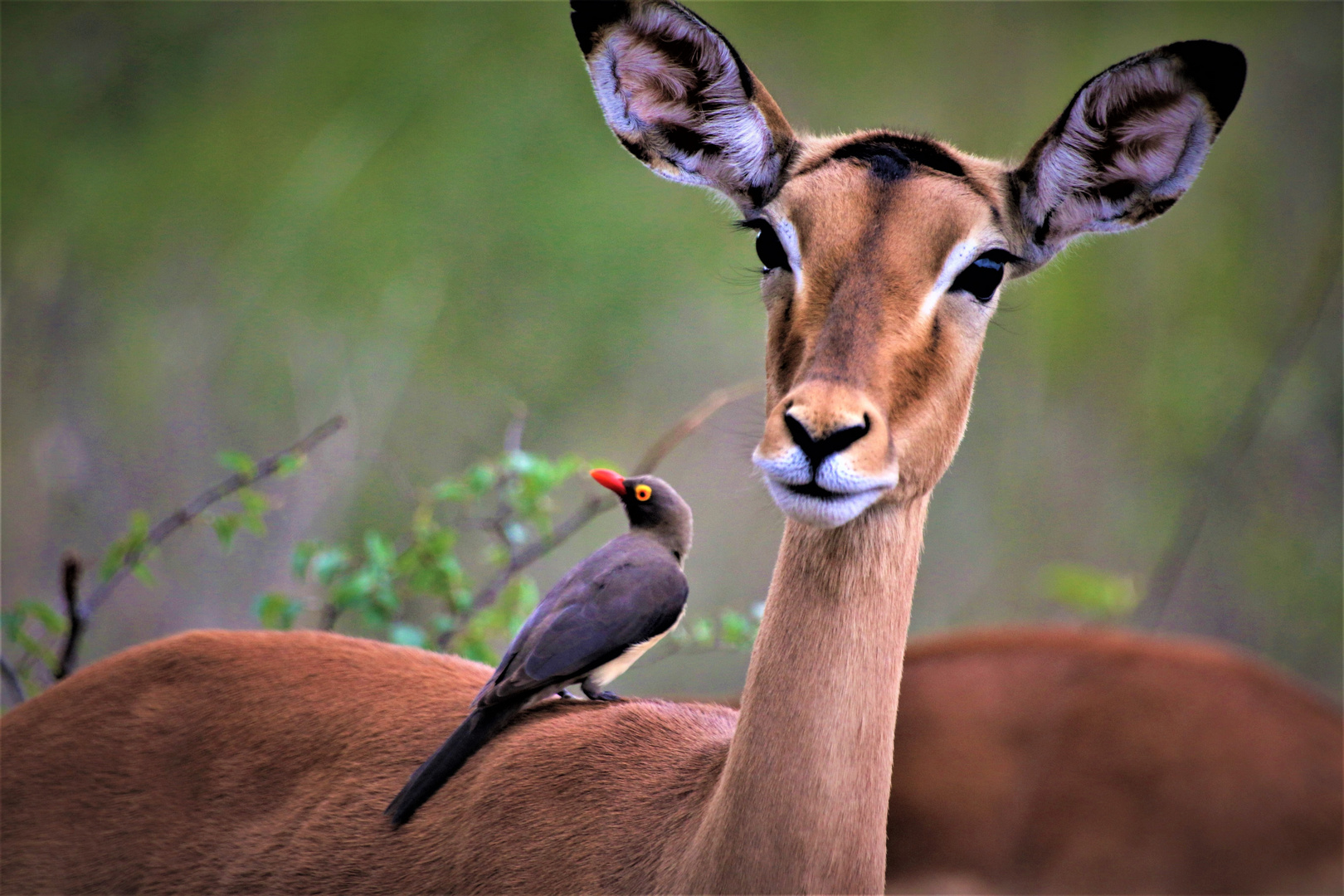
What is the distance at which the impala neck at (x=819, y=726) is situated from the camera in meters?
1.85

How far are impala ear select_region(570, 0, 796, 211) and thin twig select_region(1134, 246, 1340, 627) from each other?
523cm

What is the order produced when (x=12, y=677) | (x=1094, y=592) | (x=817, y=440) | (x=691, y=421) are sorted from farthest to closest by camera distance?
(x=1094, y=592) < (x=12, y=677) < (x=691, y=421) < (x=817, y=440)

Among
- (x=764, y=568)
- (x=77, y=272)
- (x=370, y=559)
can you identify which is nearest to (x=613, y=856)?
(x=370, y=559)

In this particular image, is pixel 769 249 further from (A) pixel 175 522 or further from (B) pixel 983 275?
(A) pixel 175 522

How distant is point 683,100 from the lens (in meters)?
2.26

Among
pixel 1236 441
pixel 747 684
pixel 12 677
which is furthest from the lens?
pixel 1236 441

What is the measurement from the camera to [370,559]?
3.16 meters

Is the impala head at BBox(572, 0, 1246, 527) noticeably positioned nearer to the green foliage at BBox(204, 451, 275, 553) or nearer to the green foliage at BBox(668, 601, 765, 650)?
the green foliage at BBox(668, 601, 765, 650)

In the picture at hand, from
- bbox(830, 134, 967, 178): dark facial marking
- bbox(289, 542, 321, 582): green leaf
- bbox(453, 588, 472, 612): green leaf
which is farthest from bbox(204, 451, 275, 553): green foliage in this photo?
bbox(830, 134, 967, 178): dark facial marking

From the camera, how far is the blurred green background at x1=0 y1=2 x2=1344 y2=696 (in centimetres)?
630

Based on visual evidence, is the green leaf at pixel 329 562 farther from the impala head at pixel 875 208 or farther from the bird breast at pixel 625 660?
the impala head at pixel 875 208

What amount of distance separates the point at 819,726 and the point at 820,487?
43 centimetres

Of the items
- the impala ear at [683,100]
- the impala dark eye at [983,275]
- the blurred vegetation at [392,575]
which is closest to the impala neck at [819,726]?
the impala dark eye at [983,275]

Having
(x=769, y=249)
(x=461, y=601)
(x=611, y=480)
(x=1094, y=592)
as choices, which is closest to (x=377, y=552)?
(x=461, y=601)
